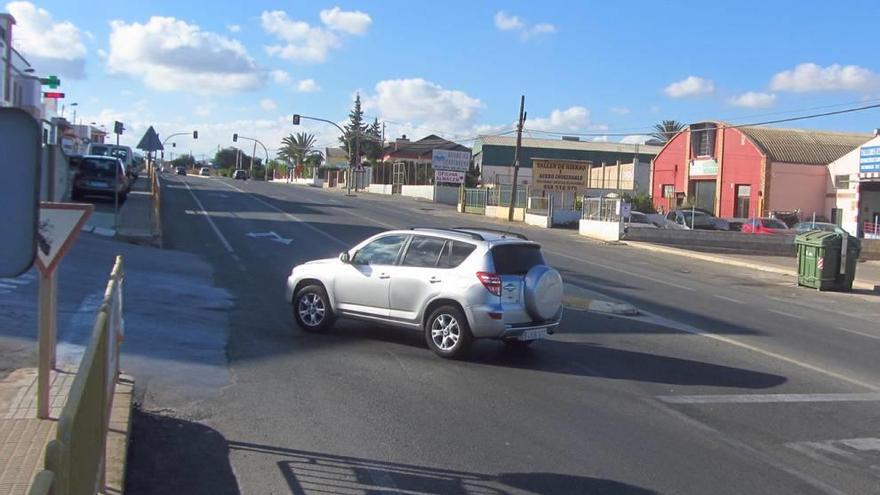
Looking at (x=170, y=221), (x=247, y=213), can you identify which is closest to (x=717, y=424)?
(x=170, y=221)

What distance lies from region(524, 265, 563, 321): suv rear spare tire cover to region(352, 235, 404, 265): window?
1833mm

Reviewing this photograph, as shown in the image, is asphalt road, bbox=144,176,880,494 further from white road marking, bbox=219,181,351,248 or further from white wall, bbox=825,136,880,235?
white wall, bbox=825,136,880,235

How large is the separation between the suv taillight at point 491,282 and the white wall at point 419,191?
60857 millimetres

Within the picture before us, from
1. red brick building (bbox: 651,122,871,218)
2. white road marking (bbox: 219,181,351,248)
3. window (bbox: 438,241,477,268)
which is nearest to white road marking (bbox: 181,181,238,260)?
white road marking (bbox: 219,181,351,248)

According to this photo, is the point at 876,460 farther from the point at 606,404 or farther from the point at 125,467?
the point at 125,467

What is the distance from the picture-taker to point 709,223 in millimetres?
44094

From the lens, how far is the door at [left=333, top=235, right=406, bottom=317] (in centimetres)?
1084

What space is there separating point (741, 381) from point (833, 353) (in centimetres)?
328

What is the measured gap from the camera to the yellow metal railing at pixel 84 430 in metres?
2.68

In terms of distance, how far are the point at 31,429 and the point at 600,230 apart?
116ft

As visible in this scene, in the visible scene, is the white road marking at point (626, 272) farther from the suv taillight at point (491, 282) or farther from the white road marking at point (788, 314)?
the suv taillight at point (491, 282)

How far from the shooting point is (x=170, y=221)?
1211 inches

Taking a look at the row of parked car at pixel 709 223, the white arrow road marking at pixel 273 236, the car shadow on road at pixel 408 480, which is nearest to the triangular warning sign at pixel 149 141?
the white arrow road marking at pixel 273 236

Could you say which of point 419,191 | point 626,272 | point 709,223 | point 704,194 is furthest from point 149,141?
point 419,191
